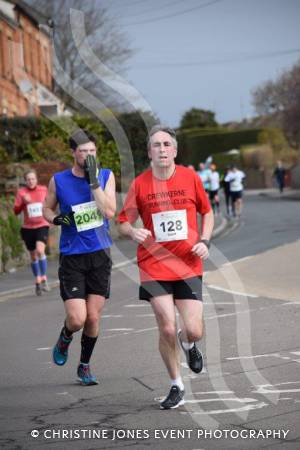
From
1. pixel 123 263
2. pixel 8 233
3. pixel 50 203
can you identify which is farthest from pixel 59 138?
pixel 50 203

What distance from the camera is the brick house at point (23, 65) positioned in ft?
142

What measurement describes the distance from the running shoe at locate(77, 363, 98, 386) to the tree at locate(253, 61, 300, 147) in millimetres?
67766

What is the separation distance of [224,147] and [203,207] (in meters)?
86.6

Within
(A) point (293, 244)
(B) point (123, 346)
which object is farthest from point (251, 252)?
(B) point (123, 346)

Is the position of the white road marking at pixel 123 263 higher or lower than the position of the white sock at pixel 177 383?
lower

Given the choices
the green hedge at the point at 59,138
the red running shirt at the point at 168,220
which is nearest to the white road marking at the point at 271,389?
the red running shirt at the point at 168,220

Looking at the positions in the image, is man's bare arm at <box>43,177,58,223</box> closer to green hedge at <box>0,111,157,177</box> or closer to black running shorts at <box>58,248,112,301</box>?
black running shorts at <box>58,248,112,301</box>

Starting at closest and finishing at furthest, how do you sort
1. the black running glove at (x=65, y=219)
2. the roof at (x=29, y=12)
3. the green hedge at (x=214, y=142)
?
1. the black running glove at (x=65, y=219)
2. the roof at (x=29, y=12)
3. the green hedge at (x=214, y=142)

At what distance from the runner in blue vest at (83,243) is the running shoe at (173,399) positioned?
1.35 meters

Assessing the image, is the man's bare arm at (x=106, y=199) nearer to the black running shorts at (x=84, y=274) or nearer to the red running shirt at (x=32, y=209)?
the black running shorts at (x=84, y=274)

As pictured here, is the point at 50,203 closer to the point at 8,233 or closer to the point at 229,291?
the point at 229,291

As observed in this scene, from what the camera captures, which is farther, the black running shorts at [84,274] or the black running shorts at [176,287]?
the black running shorts at [84,274]

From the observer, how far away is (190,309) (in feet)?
26.2

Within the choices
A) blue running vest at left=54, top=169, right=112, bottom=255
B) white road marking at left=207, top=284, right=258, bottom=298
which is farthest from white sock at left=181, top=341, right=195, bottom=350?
white road marking at left=207, top=284, right=258, bottom=298
